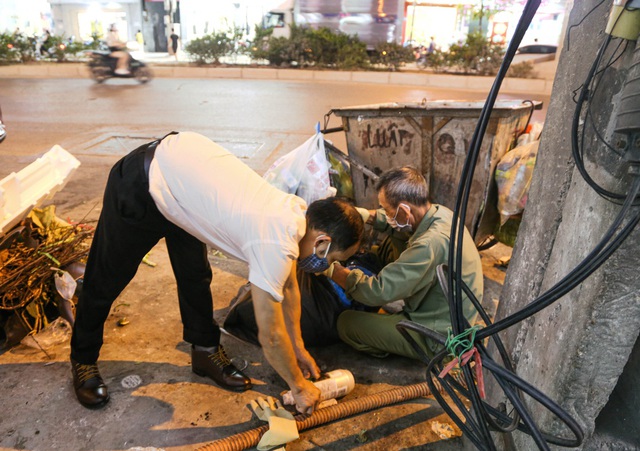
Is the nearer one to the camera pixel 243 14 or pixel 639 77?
pixel 639 77

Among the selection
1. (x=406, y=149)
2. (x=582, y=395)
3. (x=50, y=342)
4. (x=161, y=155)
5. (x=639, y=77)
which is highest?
(x=639, y=77)

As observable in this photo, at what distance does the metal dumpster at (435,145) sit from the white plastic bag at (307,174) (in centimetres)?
32

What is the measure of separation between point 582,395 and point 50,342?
244cm

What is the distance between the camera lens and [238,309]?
266cm

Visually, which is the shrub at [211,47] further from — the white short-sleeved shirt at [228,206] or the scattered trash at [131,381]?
the white short-sleeved shirt at [228,206]

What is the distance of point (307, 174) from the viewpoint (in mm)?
3150

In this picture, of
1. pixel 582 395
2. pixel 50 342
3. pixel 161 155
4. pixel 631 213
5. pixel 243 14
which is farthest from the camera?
pixel 243 14

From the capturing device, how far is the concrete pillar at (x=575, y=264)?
1.29 meters

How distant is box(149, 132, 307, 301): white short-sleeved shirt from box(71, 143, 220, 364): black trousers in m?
0.13

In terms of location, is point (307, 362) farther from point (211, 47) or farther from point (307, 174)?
point (211, 47)

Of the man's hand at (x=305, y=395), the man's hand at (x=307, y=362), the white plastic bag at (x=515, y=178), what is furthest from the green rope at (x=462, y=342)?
the white plastic bag at (x=515, y=178)

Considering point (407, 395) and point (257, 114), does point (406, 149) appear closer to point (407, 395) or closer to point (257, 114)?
point (407, 395)

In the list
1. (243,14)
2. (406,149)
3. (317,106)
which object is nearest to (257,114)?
(317,106)

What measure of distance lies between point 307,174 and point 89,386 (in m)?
1.72
